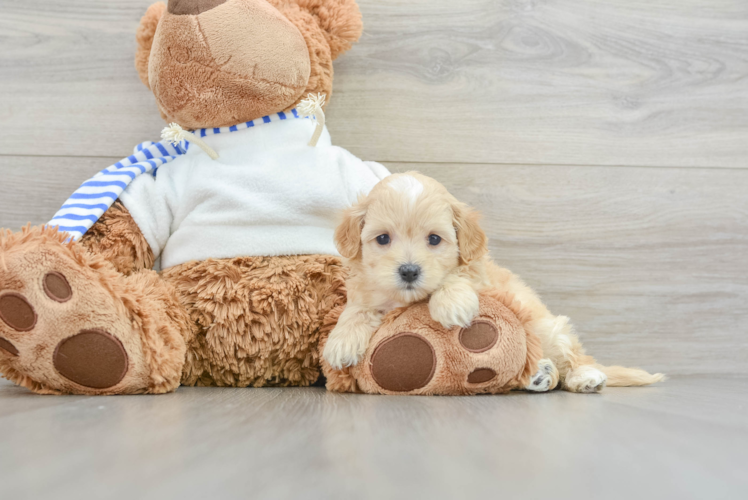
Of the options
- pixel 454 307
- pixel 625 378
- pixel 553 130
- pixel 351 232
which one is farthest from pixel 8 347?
pixel 553 130

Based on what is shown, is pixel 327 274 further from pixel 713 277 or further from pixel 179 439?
pixel 713 277

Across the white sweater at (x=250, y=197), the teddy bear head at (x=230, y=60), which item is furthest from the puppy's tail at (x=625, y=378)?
the teddy bear head at (x=230, y=60)

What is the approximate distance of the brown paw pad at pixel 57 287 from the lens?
855 millimetres

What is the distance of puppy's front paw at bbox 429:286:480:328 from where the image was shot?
2.95 ft

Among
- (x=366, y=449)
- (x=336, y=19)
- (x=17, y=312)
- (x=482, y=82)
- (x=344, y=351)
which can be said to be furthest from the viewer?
(x=482, y=82)

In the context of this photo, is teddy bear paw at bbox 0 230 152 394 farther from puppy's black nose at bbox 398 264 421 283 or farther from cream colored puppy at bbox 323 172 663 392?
puppy's black nose at bbox 398 264 421 283

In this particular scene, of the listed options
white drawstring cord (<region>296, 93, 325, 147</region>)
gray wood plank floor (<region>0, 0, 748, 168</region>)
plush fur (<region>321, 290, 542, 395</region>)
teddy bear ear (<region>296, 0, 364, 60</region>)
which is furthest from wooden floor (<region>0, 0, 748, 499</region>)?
plush fur (<region>321, 290, 542, 395</region>)

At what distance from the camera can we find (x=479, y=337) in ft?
2.99

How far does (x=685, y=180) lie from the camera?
149 centimetres

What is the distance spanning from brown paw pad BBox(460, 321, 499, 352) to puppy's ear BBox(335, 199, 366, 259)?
0.26 m

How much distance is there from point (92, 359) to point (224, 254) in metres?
0.32

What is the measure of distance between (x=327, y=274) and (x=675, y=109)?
1106mm

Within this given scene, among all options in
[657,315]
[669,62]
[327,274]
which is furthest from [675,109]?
[327,274]

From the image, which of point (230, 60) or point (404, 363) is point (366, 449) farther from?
point (230, 60)
